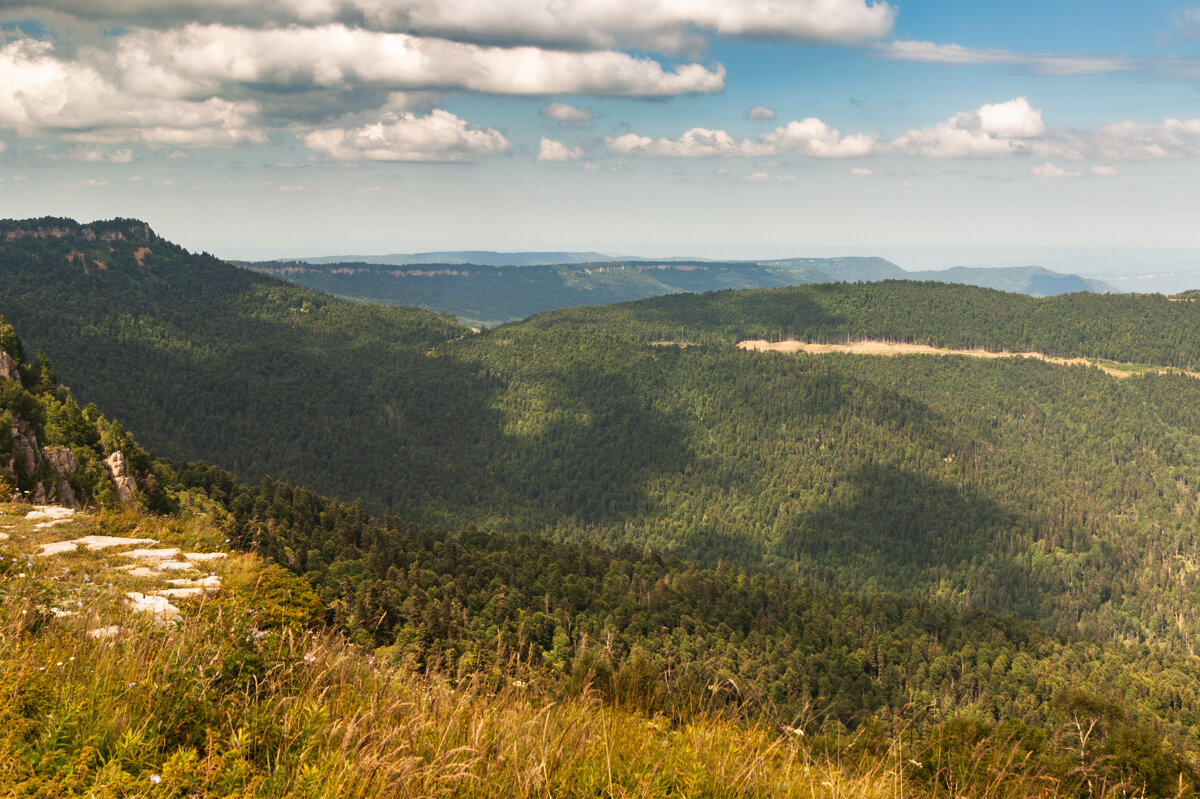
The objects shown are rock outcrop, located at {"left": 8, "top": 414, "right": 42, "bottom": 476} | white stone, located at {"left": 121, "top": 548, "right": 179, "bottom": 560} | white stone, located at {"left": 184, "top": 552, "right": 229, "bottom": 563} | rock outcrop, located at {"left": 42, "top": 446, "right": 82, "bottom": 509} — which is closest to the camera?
white stone, located at {"left": 121, "top": 548, "right": 179, "bottom": 560}

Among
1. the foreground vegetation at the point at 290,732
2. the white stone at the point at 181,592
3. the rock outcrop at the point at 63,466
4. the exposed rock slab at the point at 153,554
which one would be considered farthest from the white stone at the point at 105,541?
the rock outcrop at the point at 63,466

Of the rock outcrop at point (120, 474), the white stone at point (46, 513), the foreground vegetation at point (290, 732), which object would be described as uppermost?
the foreground vegetation at point (290, 732)

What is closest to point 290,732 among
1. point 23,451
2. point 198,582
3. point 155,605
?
point 155,605

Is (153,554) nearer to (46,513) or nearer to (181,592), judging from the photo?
(181,592)

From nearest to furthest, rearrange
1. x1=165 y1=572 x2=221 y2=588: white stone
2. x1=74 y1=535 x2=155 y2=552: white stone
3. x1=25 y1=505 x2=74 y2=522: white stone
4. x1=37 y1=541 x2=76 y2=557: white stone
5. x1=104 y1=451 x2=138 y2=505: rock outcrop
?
x1=165 y1=572 x2=221 y2=588: white stone → x1=37 y1=541 x2=76 y2=557: white stone → x1=74 y1=535 x2=155 y2=552: white stone → x1=25 y1=505 x2=74 y2=522: white stone → x1=104 y1=451 x2=138 y2=505: rock outcrop

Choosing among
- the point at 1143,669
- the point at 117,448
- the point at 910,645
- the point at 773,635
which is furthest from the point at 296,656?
the point at 1143,669

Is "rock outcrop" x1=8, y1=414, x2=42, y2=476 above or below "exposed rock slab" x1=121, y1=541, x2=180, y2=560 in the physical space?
below

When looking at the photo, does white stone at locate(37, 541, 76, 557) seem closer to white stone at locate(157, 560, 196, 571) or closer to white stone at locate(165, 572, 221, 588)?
white stone at locate(157, 560, 196, 571)

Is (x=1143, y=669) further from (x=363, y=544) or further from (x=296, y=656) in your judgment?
(x=296, y=656)

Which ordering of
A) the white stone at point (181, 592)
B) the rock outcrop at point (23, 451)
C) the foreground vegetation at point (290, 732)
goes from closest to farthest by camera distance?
the foreground vegetation at point (290, 732) → the white stone at point (181, 592) → the rock outcrop at point (23, 451)

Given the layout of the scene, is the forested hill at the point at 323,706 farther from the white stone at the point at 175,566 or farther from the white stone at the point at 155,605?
the white stone at the point at 175,566

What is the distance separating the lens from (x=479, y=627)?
6338 cm

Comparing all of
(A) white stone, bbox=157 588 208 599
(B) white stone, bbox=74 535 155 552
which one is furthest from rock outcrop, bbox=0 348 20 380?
(A) white stone, bbox=157 588 208 599

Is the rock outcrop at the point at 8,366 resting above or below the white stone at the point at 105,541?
above
